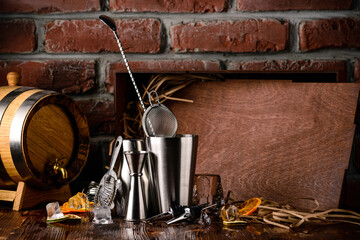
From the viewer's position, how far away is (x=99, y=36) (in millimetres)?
1157

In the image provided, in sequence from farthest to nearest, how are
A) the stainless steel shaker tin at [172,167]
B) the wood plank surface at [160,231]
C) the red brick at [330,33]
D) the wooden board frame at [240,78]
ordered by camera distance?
the red brick at [330,33]
the wooden board frame at [240,78]
the stainless steel shaker tin at [172,167]
the wood plank surface at [160,231]

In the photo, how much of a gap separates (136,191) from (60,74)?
0.51 m

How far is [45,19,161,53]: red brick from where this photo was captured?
1152 mm

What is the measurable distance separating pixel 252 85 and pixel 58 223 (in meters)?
0.57

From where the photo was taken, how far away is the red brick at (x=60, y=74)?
1154 mm

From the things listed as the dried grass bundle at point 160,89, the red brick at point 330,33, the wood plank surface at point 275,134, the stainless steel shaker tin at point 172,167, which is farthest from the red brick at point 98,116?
the red brick at point 330,33

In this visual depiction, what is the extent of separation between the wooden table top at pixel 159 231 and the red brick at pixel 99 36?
0.54m

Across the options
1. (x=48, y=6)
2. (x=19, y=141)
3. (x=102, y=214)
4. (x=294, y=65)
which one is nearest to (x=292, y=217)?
(x=102, y=214)

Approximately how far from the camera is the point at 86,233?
2.37 ft

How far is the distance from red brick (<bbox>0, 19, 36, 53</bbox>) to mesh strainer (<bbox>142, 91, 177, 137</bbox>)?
0.48 meters

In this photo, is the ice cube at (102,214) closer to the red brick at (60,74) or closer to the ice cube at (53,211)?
the ice cube at (53,211)

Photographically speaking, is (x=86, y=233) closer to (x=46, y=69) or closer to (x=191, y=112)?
(x=191, y=112)

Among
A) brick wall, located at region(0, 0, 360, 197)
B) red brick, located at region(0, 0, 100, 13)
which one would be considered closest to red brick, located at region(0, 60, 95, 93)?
brick wall, located at region(0, 0, 360, 197)

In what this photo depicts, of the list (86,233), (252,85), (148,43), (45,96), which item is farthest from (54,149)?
(252,85)
